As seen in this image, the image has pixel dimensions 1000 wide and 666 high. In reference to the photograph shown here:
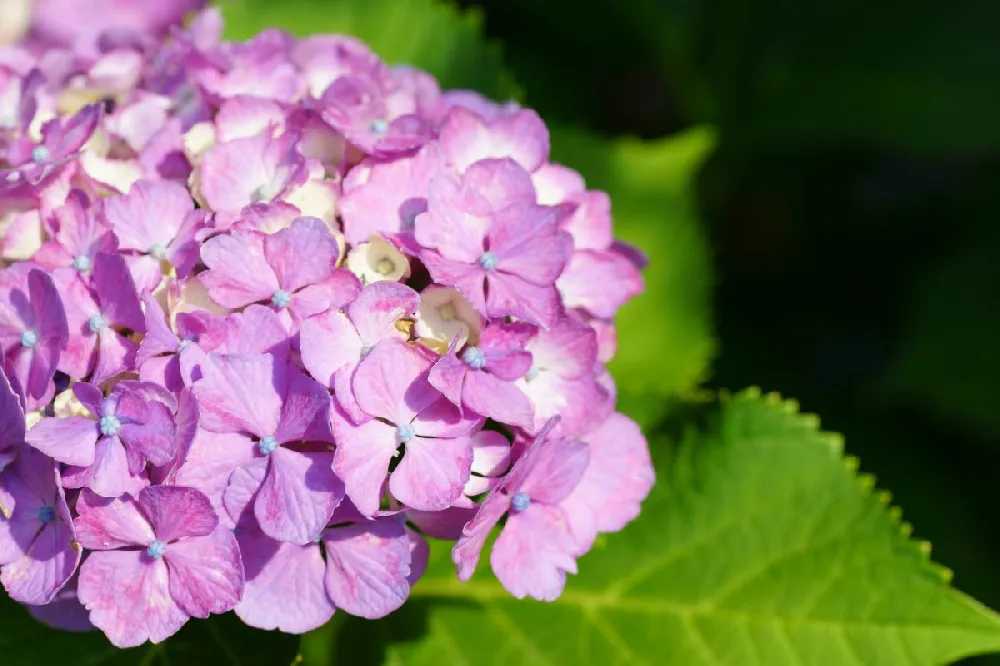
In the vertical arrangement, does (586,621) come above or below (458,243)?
below

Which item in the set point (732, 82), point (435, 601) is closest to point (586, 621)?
point (435, 601)

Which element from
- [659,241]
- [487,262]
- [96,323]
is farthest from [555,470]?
[659,241]

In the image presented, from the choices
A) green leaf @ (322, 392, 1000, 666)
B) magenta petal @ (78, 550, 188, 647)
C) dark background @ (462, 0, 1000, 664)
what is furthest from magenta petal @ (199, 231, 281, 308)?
dark background @ (462, 0, 1000, 664)

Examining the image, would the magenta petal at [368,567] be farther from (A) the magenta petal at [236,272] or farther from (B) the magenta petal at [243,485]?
(A) the magenta petal at [236,272]

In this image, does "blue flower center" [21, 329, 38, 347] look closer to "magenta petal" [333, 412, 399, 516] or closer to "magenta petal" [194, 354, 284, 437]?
"magenta petal" [194, 354, 284, 437]

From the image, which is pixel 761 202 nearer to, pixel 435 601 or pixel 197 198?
pixel 435 601

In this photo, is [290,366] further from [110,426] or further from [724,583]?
[724,583]
